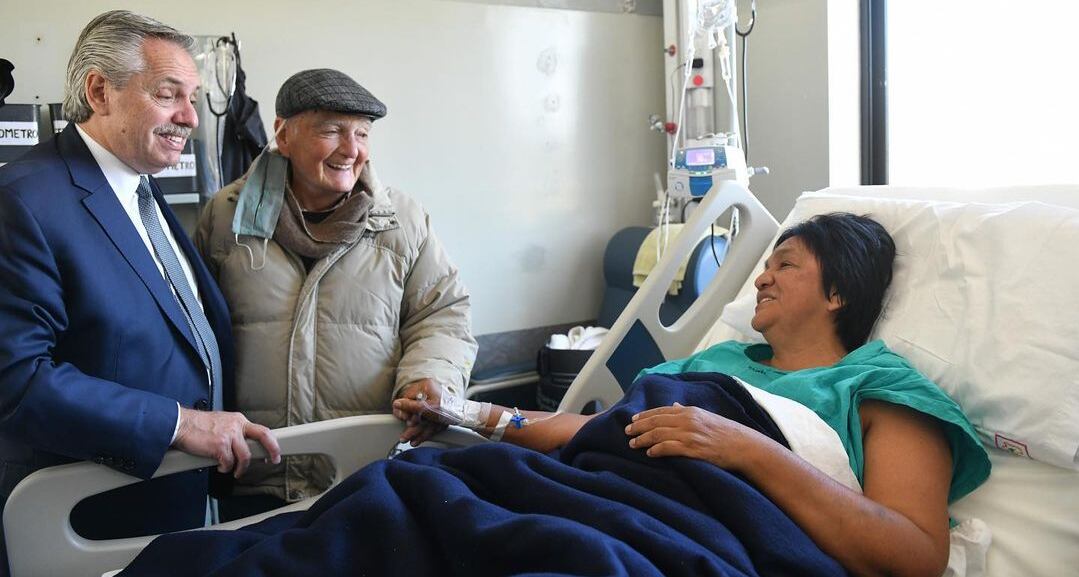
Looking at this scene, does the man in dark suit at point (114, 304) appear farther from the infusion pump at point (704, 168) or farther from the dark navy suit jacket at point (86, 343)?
the infusion pump at point (704, 168)

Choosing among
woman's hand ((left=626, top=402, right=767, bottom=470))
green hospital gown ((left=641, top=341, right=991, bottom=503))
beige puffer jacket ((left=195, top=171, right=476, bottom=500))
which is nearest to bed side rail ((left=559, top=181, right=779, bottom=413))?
beige puffer jacket ((left=195, top=171, right=476, bottom=500))

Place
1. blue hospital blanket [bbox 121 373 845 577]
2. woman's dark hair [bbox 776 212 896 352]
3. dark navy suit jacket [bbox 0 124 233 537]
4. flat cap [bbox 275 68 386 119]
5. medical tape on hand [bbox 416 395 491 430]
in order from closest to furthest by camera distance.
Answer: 1. blue hospital blanket [bbox 121 373 845 577]
2. dark navy suit jacket [bbox 0 124 233 537]
3. woman's dark hair [bbox 776 212 896 352]
4. medical tape on hand [bbox 416 395 491 430]
5. flat cap [bbox 275 68 386 119]

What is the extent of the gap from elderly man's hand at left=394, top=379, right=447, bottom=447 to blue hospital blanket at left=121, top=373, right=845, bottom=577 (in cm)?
40

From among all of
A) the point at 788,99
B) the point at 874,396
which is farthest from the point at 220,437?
the point at 788,99

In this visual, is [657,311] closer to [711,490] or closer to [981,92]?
[711,490]

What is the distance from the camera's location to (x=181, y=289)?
1.61m

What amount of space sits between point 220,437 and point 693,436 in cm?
83

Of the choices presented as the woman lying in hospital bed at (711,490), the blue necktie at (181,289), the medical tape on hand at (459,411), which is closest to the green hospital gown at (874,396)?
the woman lying in hospital bed at (711,490)

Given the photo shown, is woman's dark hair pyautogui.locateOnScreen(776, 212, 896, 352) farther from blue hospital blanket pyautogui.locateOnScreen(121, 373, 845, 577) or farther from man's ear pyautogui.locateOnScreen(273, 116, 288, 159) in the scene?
man's ear pyautogui.locateOnScreen(273, 116, 288, 159)

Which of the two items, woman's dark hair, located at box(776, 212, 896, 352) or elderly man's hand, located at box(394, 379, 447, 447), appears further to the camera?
elderly man's hand, located at box(394, 379, 447, 447)

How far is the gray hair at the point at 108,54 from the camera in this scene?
1507 mm

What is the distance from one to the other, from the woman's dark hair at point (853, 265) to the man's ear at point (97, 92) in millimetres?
1325

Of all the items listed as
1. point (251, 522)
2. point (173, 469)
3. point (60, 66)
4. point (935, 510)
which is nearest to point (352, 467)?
point (251, 522)

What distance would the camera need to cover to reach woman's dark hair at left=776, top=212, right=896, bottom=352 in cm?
156
